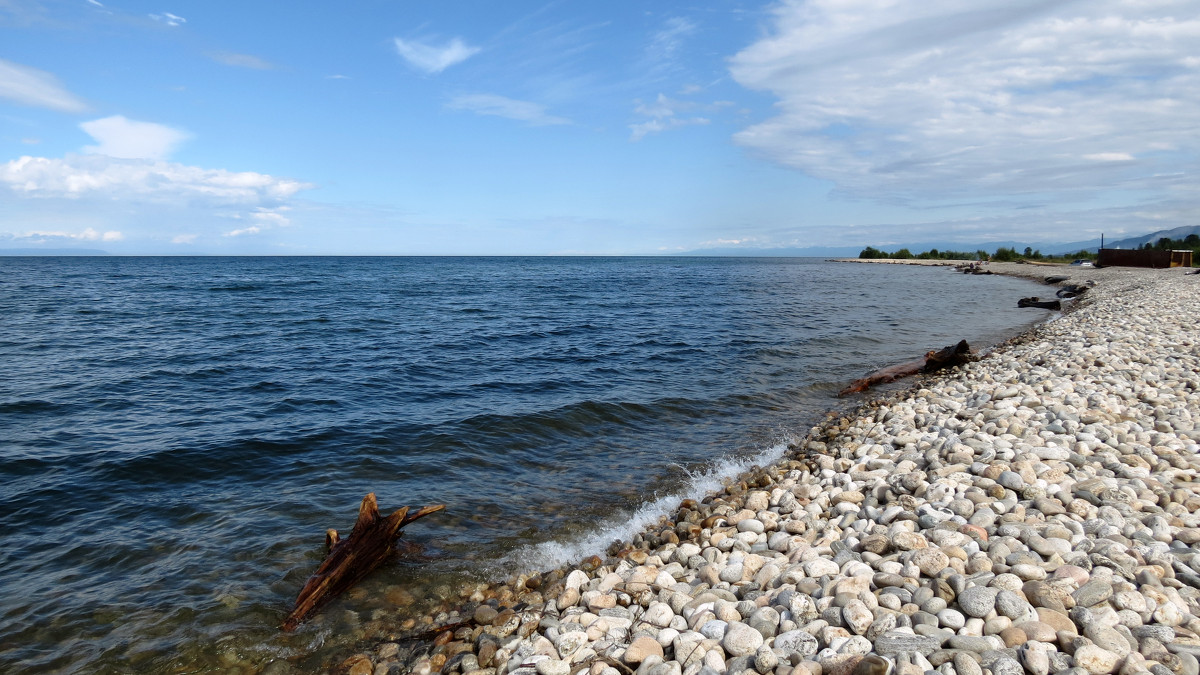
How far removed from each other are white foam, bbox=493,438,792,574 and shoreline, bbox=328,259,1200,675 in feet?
1.05

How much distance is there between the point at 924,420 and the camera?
8789 mm

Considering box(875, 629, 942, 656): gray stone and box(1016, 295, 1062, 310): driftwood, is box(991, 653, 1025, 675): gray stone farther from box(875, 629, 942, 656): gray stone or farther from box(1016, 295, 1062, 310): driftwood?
box(1016, 295, 1062, 310): driftwood

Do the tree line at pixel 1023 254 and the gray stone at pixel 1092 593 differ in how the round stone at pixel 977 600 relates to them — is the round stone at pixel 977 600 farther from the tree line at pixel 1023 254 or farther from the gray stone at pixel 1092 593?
the tree line at pixel 1023 254

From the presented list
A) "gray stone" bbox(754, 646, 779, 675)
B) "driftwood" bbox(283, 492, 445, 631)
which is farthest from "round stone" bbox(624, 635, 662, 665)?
"driftwood" bbox(283, 492, 445, 631)

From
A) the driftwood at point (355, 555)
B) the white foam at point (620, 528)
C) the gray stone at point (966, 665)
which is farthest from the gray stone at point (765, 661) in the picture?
the driftwood at point (355, 555)

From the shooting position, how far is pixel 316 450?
377 inches

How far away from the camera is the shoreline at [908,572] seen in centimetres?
341

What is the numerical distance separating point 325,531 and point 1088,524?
7.63m

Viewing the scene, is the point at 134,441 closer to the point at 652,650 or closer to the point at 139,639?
the point at 139,639

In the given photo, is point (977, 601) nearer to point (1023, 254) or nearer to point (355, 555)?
point (355, 555)

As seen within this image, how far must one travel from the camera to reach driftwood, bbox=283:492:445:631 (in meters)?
Answer: 5.54

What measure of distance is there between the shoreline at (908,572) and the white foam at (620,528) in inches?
12.6

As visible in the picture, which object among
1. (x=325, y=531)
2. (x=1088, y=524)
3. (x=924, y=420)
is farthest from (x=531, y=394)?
(x=1088, y=524)

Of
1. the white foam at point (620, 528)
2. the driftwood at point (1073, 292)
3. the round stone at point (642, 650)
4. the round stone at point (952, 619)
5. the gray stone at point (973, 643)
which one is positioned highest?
the driftwood at point (1073, 292)
